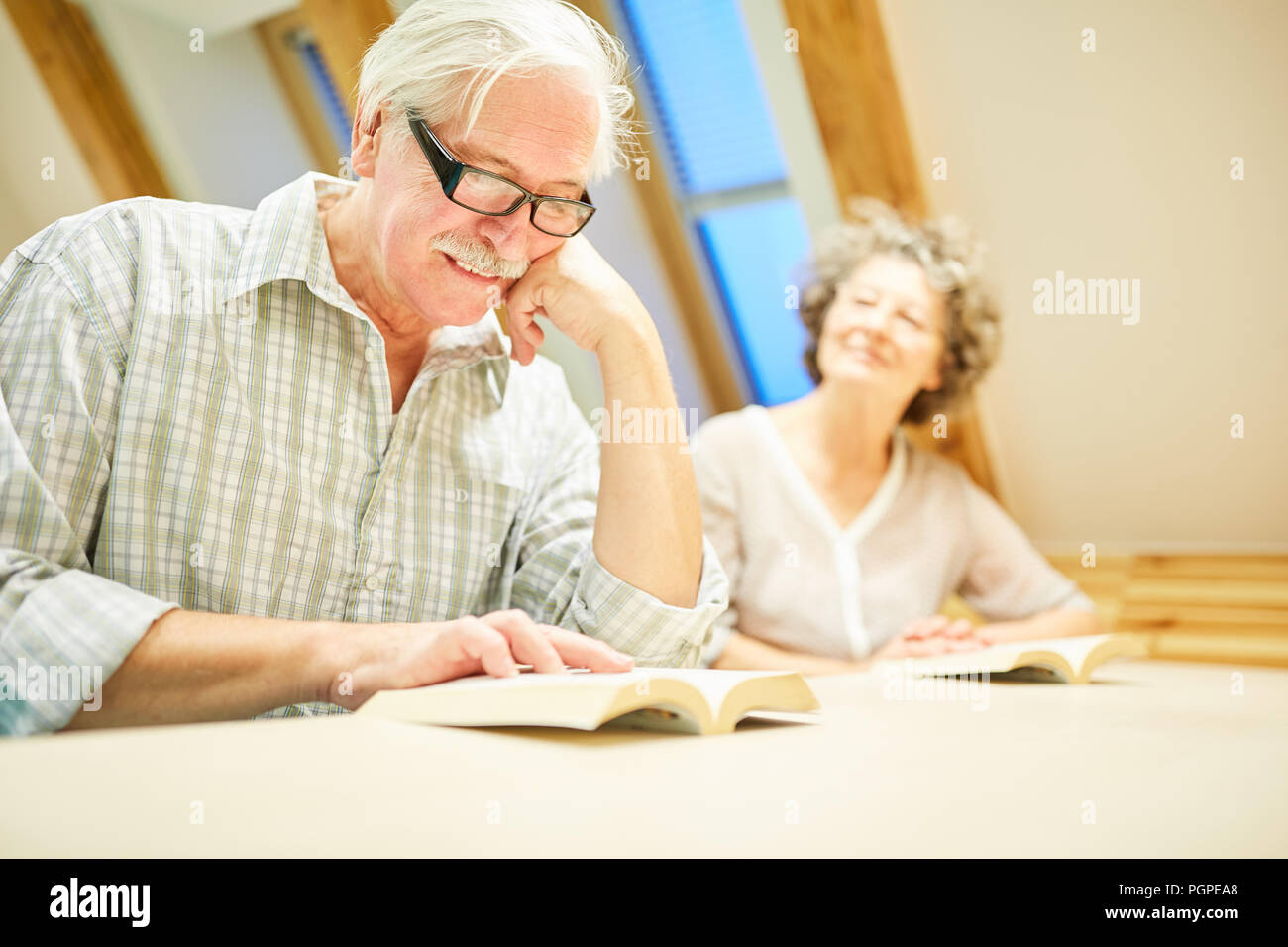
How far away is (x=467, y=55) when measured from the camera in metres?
1.08

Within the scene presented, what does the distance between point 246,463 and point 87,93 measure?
2054 millimetres

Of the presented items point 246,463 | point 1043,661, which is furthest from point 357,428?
point 1043,661

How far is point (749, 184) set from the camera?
3.27 m

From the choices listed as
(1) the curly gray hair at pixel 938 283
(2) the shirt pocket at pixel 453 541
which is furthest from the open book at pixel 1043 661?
(1) the curly gray hair at pixel 938 283

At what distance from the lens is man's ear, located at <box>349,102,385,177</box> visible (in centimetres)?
117

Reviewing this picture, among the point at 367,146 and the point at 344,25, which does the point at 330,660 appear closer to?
the point at 367,146

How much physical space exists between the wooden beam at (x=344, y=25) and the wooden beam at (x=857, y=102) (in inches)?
38.5

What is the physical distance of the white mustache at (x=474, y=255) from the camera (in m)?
1.10

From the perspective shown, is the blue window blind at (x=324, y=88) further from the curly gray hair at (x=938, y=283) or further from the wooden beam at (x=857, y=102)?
the curly gray hair at (x=938, y=283)

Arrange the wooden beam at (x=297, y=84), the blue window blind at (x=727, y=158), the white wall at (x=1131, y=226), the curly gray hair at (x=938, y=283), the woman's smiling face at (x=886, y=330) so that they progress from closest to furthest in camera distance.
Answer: the woman's smiling face at (x=886, y=330)
the curly gray hair at (x=938, y=283)
the white wall at (x=1131, y=226)
the wooden beam at (x=297, y=84)
the blue window blind at (x=727, y=158)

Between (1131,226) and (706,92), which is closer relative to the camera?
(1131,226)

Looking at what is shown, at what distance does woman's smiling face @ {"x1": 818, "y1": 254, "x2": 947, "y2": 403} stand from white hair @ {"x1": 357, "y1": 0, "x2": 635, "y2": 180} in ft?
3.70

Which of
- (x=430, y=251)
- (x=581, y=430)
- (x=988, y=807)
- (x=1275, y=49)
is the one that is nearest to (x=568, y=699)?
(x=988, y=807)

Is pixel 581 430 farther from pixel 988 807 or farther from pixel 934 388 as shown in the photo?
pixel 934 388
